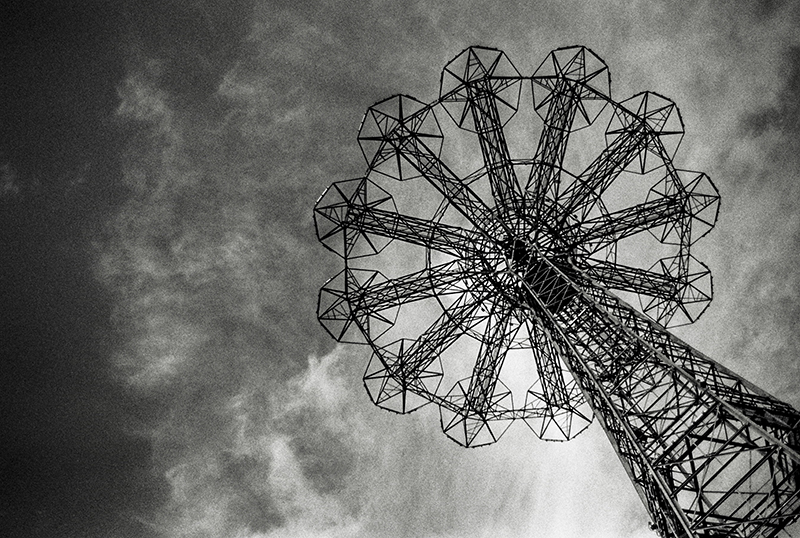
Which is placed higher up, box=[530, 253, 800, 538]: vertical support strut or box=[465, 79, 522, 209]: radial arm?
box=[465, 79, 522, 209]: radial arm

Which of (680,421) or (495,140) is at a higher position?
(495,140)

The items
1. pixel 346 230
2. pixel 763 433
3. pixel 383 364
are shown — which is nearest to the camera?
pixel 763 433

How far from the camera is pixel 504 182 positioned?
23.8m

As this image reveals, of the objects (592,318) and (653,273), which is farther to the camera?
(653,273)

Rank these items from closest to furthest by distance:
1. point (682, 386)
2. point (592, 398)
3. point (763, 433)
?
point (763, 433)
point (682, 386)
point (592, 398)

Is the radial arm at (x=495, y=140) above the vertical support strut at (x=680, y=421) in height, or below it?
above

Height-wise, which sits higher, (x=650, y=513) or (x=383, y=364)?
(x=383, y=364)

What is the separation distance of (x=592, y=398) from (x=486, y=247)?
8306 mm

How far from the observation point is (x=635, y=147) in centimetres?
2325

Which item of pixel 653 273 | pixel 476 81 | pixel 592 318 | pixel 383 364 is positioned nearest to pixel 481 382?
pixel 383 364

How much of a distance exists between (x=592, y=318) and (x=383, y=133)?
1045cm

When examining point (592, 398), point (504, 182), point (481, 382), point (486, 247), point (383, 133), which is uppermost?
point (383, 133)

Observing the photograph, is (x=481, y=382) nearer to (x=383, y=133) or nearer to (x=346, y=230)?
(x=346, y=230)

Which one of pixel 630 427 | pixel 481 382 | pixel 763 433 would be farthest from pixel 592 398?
pixel 481 382
